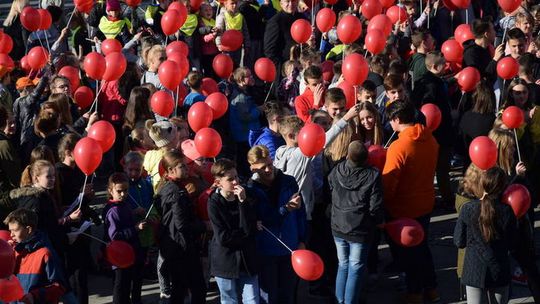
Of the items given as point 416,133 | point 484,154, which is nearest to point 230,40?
point 416,133

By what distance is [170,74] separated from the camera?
36.7ft

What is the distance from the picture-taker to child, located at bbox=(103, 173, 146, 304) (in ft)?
29.4

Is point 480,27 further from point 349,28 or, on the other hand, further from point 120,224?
point 120,224

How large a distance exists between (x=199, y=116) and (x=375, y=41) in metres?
2.45

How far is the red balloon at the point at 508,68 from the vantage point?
12102 mm

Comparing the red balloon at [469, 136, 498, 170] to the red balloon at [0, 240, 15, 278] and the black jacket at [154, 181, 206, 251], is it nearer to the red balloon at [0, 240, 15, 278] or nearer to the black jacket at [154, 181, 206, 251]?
the black jacket at [154, 181, 206, 251]

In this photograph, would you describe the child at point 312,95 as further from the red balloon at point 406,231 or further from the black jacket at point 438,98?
the red balloon at point 406,231

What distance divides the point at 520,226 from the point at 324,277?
1.82 metres

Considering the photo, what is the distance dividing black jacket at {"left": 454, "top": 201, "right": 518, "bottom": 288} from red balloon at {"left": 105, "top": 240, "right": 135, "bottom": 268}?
7.98ft

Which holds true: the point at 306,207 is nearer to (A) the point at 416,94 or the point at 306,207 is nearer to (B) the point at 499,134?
(B) the point at 499,134

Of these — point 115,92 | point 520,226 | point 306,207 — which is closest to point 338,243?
point 306,207

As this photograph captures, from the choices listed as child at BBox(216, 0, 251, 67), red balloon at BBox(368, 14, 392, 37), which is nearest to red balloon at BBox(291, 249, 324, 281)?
red balloon at BBox(368, 14, 392, 37)

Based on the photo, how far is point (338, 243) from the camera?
916cm

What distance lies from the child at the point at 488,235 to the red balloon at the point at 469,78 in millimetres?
3556
